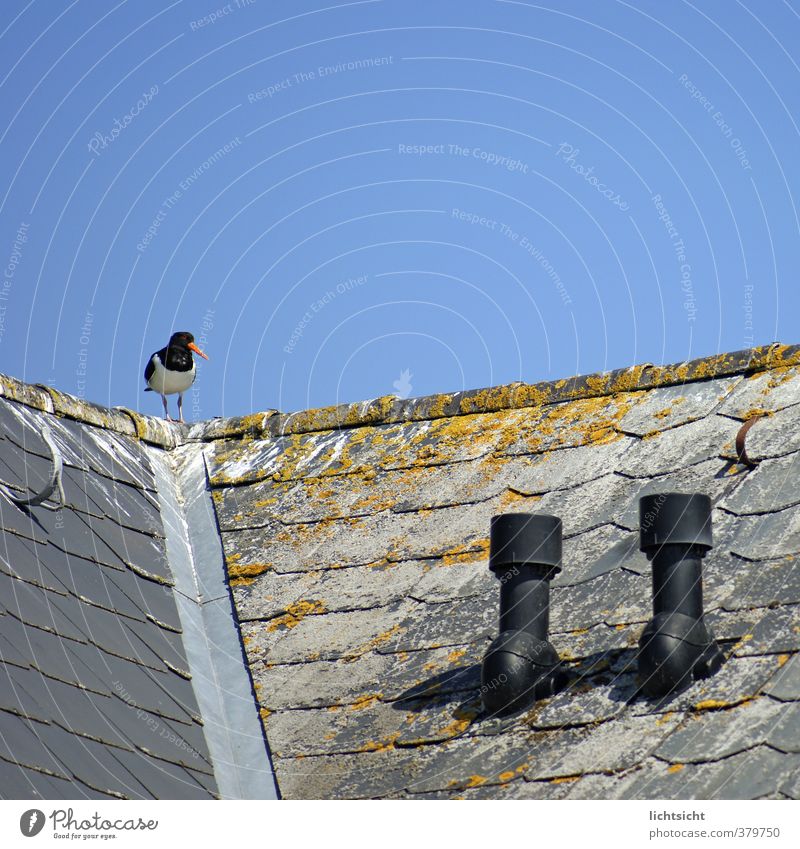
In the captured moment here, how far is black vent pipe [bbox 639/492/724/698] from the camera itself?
439 cm

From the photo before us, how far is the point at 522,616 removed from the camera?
478cm

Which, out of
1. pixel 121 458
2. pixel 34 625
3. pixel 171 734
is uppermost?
pixel 121 458

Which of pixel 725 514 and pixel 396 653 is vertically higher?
pixel 725 514

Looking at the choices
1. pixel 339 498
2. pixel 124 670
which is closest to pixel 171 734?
pixel 124 670

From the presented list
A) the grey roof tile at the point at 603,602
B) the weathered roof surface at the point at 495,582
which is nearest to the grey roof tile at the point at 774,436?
the weathered roof surface at the point at 495,582

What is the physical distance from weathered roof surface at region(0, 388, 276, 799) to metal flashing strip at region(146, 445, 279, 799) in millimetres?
21

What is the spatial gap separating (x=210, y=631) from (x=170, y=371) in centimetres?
776

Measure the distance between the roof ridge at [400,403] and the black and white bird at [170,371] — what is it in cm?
600

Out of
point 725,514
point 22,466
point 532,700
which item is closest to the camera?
point 532,700

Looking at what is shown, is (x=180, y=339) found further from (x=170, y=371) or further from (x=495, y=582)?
(x=495, y=582)

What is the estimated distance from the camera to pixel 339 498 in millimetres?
6449

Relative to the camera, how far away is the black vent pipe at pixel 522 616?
4.59m
